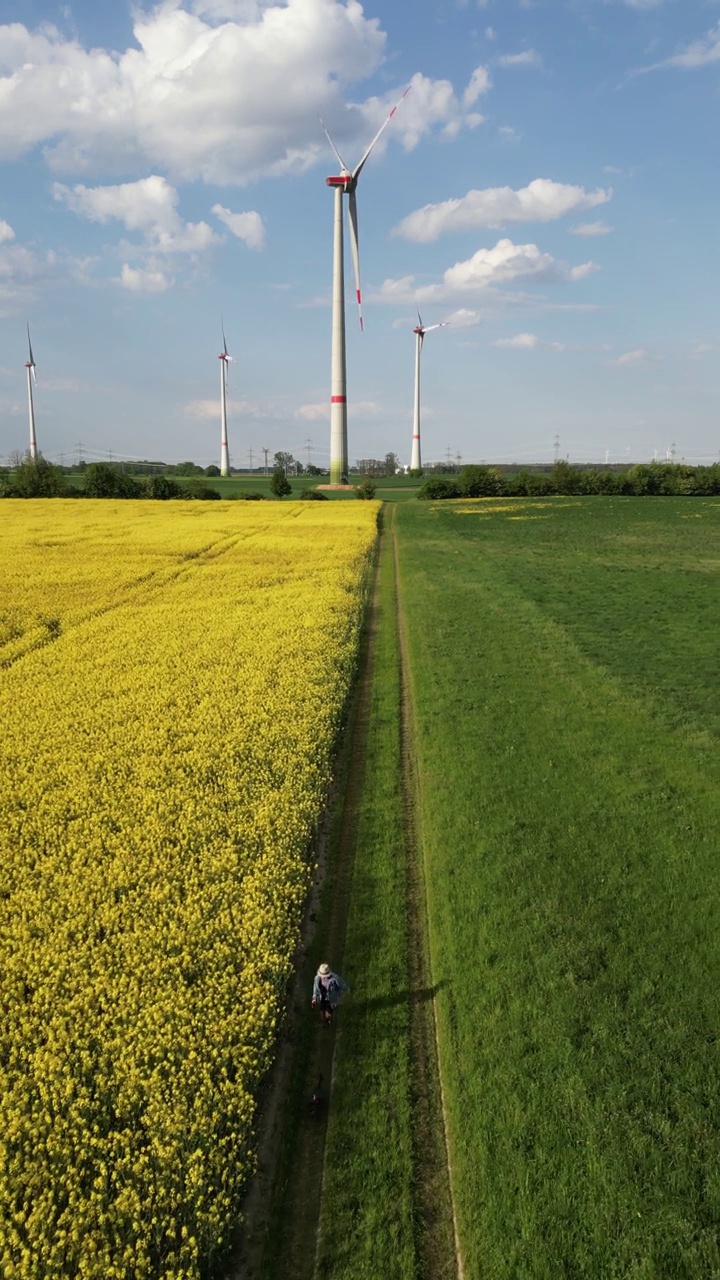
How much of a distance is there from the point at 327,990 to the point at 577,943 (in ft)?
12.8

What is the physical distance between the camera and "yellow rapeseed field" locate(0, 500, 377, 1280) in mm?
6488

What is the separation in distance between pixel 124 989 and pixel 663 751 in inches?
516

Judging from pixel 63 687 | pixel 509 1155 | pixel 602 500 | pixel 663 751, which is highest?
pixel 602 500

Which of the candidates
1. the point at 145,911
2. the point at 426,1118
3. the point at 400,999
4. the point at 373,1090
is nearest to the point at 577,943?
the point at 400,999

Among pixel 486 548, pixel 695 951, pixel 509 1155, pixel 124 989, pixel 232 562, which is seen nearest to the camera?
pixel 509 1155

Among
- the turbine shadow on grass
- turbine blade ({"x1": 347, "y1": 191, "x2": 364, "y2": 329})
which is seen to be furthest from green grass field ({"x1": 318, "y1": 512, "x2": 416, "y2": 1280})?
turbine blade ({"x1": 347, "y1": 191, "x2": 364, "y2": 329})

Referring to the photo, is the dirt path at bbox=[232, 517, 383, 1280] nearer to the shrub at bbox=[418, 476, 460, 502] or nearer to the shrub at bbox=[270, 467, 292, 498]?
the shrub at bbox=[418, 476, 460, 502]

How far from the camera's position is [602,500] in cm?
9569

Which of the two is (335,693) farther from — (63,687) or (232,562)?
(232,562)

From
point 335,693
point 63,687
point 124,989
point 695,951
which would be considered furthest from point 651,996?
point 63,687

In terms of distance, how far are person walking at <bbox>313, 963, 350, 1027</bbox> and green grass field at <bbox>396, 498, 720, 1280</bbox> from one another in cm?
148

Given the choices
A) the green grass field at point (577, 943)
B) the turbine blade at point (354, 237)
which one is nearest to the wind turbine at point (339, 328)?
the turbine blade at point (354, 237)

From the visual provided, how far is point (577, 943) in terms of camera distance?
10414mm

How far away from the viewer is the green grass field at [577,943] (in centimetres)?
696
